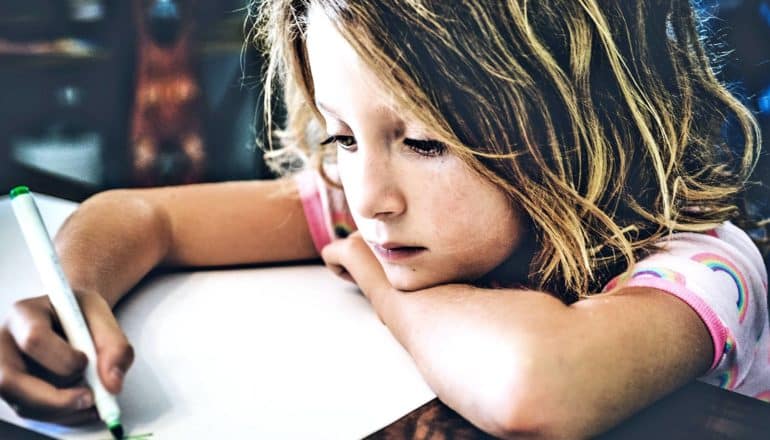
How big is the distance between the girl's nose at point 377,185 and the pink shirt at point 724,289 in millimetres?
104

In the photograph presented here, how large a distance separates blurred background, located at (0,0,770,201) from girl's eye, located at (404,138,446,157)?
0.46ft

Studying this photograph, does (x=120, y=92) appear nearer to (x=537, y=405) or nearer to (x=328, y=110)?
(x=328, y=110)

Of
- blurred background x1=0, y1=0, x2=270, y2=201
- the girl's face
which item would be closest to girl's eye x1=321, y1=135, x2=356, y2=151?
the girl's face

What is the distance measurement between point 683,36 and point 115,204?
12.5 inches

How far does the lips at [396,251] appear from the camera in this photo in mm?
351

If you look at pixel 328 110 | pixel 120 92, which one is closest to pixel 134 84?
pixel 120 92

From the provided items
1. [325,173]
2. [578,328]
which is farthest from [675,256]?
[325,173]

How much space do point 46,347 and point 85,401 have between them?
0.03m

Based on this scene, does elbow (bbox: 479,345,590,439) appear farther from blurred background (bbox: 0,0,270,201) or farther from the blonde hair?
blurred background (bbox: 0,0,270,201)

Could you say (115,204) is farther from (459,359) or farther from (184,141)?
(459,359)

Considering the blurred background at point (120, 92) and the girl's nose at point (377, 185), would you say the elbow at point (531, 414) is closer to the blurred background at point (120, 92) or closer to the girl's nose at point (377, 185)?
the girl's nose at point (377, 185)

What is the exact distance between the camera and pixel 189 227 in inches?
18.3

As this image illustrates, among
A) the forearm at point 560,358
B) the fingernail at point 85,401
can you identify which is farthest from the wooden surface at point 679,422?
the fingernail at point 85,401

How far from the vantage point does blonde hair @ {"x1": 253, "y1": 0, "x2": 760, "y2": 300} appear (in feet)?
1.03
